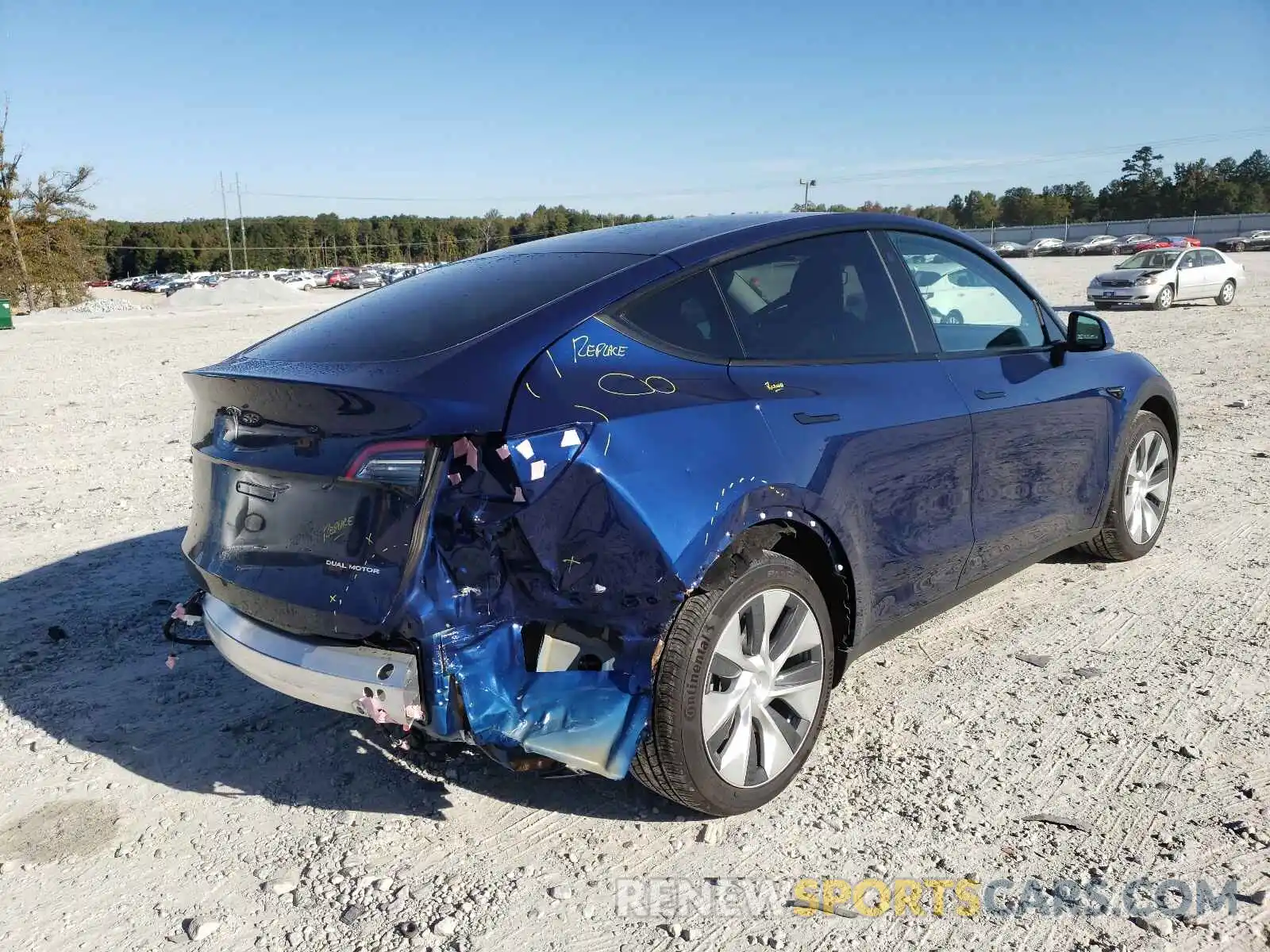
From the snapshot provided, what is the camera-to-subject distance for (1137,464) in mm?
5066

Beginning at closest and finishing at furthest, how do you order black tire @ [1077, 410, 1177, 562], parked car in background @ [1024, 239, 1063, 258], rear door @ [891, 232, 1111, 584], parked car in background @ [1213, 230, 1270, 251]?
rear door @ [891, 232, 1111, 584], black tire @ [1077, 410, 1177, 562], parked car in background @ [1213, 230, 1270, 251], parked car in background @ [1024, 239, 1063, 258]

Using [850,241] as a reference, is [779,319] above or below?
below

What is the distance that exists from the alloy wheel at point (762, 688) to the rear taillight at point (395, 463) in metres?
0.96

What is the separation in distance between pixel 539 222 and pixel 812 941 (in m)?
83.0

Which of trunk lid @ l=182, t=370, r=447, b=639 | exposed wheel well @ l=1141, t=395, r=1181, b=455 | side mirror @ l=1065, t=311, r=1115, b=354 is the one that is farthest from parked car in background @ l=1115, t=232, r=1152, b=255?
trunk lid @ l=182, t=370, r=447, b=639

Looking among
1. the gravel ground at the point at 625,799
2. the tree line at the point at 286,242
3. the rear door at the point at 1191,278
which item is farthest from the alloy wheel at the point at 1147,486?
the tree line at the point at 286,242

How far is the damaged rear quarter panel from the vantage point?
2.51 meters

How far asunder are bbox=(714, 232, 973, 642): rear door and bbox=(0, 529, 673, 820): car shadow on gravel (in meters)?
1.12

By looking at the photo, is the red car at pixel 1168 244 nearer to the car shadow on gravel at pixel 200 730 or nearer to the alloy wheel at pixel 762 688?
the alloy wheel at pixel 762 688

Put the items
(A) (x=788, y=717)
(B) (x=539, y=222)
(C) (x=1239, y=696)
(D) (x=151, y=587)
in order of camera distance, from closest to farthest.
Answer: (A) (x=788, y=717) < (C) (x=1239, y=696) < (D) (x=151, y=587) < (B) (x=539, y=222)

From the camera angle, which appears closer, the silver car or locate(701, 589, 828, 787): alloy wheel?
locate(701, 589, 828, 787): alloy wheel

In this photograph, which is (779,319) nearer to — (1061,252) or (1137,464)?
(1137,464)

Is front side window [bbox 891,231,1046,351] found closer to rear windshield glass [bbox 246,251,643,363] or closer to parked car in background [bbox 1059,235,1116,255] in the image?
rear windshield glass [bbox 246,251,643,363]

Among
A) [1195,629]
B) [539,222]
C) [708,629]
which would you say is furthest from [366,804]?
[539,222]
